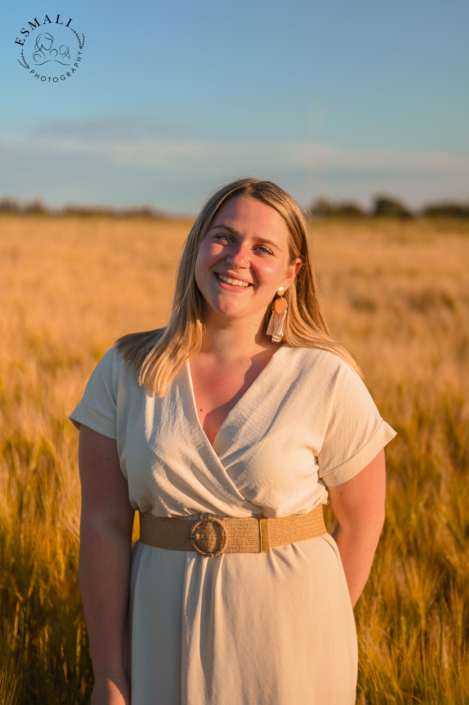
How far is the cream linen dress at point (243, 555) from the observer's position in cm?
131

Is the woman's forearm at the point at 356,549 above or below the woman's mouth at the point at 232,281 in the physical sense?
below

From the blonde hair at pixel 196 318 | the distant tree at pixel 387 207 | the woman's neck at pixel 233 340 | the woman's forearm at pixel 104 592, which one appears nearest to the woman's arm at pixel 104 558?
the woman's forearm at pixel 104 592

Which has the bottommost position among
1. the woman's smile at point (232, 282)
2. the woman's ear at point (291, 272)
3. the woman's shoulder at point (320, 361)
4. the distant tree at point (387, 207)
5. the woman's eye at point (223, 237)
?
the woman's shoulder at point (320, 361)

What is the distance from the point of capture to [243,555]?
1.35 metres

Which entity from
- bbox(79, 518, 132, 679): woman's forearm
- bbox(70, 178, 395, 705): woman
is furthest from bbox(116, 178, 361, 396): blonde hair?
bbox(79, 518, 132, 679): woman's forearm

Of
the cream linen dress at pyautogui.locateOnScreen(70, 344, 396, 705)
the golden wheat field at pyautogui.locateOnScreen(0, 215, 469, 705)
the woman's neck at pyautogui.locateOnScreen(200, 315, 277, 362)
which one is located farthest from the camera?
the golden wheat field at pyautogui.locateOnScreen(0, 215, 469, 705)

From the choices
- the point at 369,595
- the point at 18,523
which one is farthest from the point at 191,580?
the point at 18,523

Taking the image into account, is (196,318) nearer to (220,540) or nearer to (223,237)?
(223,237)

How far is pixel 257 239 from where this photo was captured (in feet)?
4.81

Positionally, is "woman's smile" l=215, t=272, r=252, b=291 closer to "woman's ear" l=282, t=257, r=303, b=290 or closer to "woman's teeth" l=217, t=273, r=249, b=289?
"woman's teeth" l=217, t=273, r=249, b=289

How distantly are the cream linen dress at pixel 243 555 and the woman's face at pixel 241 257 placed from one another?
18cm

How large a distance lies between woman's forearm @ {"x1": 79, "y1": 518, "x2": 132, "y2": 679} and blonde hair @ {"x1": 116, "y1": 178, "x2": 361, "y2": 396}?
0.39 metres

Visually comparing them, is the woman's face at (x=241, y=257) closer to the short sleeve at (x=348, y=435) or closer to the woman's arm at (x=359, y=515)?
the short sleeve at (x=348, y=435)

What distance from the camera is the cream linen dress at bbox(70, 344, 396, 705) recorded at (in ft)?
4.29
